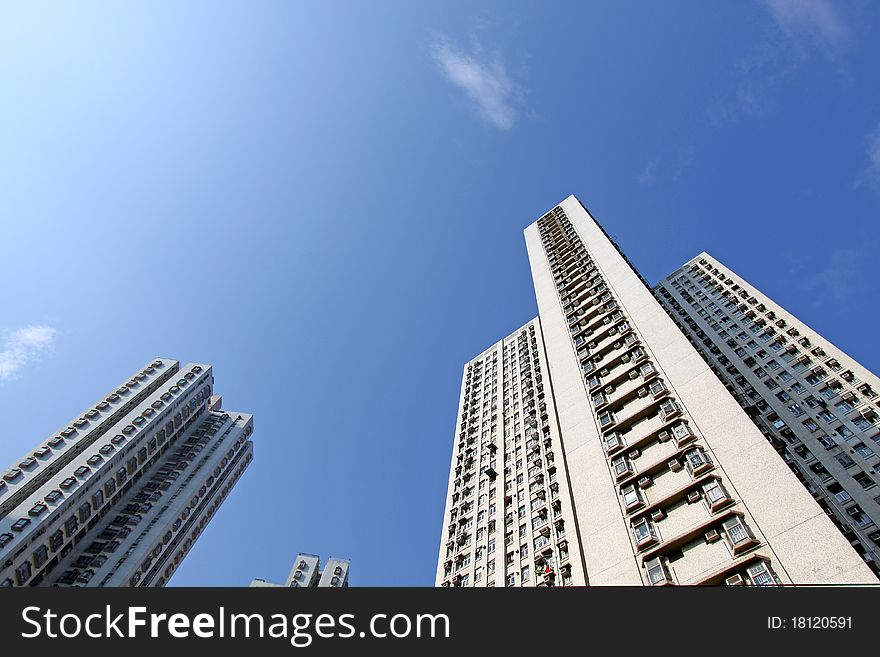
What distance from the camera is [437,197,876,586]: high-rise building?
12969 mm

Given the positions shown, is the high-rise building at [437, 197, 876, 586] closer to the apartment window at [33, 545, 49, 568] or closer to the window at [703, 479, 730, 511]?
the window at [703, 479, 730, 511]

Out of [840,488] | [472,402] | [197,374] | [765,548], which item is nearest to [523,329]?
[472,402]

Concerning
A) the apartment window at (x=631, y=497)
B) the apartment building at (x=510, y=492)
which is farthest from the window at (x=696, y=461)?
the apartment building at (x=510, y=492)

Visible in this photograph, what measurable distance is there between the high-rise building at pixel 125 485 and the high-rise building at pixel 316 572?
11.4 meters

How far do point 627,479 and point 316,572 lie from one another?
52136 millimetres

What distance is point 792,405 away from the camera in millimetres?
37188

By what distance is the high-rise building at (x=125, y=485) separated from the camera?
38156 millimetres

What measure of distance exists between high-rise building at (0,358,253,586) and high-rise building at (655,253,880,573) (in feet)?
152

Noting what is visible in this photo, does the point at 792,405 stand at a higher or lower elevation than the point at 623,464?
higher

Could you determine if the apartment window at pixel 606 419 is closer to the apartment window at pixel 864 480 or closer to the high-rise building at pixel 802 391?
the high-rise building at pixel 802 391

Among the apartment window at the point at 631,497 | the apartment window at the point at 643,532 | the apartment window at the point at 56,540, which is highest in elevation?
the apartment window at the point at 56,540

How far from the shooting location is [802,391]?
37.8 m
